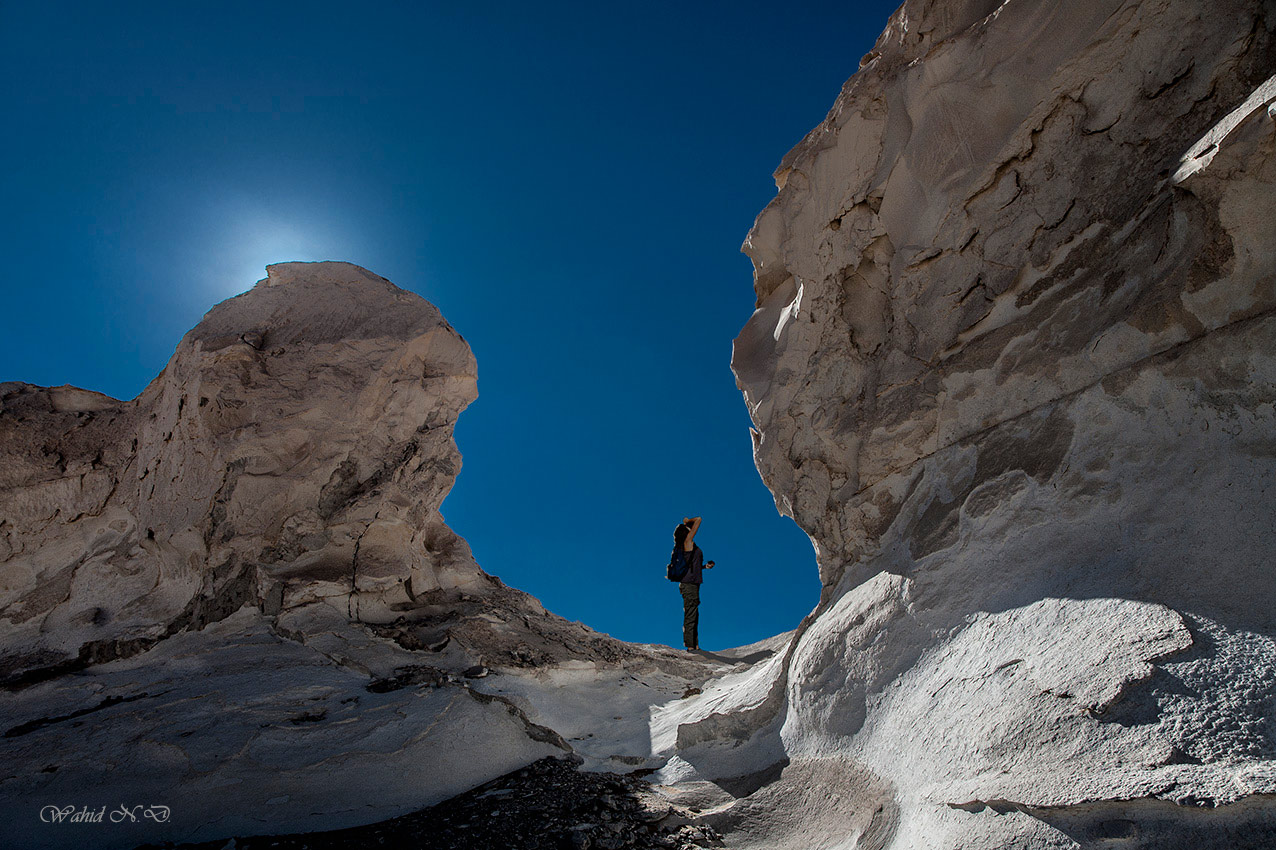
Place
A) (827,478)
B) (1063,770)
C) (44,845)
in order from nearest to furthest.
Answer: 1. (1063,770)
2. (44,845)
3. (827,478)

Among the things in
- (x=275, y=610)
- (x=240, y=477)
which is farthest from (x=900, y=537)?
(x=240, y=477)

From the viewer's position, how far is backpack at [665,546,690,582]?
Result: 8.36m

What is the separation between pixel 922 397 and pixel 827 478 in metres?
0.84

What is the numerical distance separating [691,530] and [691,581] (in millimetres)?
654

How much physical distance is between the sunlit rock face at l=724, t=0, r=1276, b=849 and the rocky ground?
0.49 meters

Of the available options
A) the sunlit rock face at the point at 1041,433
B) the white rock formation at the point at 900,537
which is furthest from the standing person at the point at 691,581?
the sunlit rock face at the point at 1041,433

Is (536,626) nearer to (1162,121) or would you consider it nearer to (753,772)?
(753,772)

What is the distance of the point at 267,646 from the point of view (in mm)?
4742

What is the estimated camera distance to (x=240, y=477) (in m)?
5.52

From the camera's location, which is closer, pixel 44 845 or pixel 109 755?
pixel 44 845

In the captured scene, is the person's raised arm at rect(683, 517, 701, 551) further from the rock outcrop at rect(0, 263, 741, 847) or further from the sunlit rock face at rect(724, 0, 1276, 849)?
the sunlit rock face at rect(724, 0, 1276, 849)

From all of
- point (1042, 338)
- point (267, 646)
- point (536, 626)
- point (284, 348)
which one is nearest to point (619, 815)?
point (1042, 338)

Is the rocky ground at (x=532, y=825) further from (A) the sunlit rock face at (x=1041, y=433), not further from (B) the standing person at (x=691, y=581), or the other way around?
(B) the standing person at (x=691, y=581)

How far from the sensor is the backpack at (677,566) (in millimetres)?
8359
